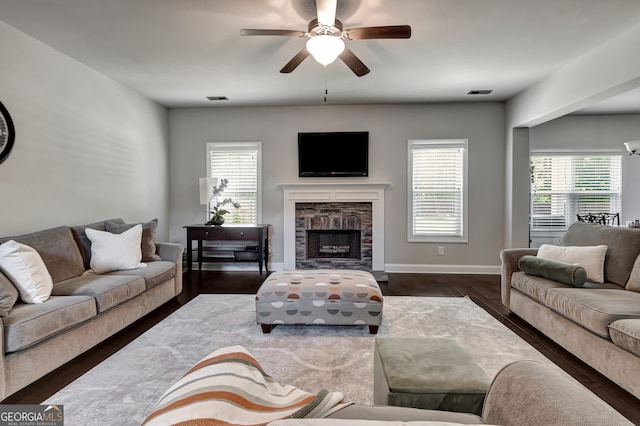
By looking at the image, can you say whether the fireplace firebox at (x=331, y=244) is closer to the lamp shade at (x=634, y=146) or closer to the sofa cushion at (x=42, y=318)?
the sofa cushion at (x=42, y=318)

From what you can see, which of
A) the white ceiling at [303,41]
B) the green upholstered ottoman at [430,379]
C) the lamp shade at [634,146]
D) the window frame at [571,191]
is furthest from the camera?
the window frame at [571,191]

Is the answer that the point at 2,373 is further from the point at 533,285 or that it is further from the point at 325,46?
the point at 533,285

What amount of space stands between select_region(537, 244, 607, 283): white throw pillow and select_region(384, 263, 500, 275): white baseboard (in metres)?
2.13

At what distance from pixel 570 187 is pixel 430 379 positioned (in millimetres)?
5855

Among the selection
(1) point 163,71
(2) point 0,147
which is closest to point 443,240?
(1) point 163,71

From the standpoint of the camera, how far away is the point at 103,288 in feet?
8.71

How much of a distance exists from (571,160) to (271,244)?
539 centimetres

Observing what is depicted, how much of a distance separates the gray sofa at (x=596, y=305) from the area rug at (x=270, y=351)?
294 millimetres

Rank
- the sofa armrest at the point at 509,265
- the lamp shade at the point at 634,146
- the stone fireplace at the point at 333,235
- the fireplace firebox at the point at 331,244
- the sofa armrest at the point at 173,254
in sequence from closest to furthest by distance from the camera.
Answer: the sofa armrest at the point at 509,265, the sofa armrest at the point at 173,254, the lamp shade at the point at 634,146, the stone fireplace at the point at 333,235, the fireplace firebox at the point at 331,244

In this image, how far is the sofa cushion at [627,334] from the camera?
188cm

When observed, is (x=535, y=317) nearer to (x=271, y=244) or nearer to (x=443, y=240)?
(x=443, y=240)

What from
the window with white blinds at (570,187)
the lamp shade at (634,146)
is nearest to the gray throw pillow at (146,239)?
the window with white blinds at (570,187)

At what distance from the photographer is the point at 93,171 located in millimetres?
3836

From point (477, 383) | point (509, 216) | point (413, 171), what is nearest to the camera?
point (477, 383)
